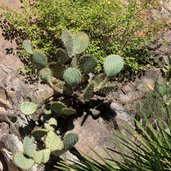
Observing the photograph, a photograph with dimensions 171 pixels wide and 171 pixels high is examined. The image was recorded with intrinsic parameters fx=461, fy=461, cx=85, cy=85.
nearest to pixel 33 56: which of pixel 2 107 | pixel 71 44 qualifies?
pixel 71 44

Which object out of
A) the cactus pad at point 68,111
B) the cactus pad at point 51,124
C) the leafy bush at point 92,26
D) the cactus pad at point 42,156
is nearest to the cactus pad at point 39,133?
the cactus pad at point 51,124

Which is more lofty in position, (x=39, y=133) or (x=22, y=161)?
(x=39, y=133)

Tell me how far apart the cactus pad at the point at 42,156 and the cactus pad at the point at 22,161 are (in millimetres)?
85

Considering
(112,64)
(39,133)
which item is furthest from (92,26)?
(39,133)

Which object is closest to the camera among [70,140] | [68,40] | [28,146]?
[70,140]

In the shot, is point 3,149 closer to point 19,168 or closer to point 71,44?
point 19,168

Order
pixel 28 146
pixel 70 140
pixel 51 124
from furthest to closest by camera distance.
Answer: pixel 51 124 → pixel 28 146 → pixel 70 140

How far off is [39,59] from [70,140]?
126 cm

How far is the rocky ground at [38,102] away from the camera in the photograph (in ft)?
21.1

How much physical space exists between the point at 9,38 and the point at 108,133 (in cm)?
270

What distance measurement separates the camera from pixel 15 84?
688 centimetres

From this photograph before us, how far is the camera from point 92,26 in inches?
312

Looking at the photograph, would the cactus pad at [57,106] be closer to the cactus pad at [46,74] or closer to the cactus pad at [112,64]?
the cactus pad at [46,74]

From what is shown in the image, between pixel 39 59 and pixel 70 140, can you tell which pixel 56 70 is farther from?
pixel 70 140
